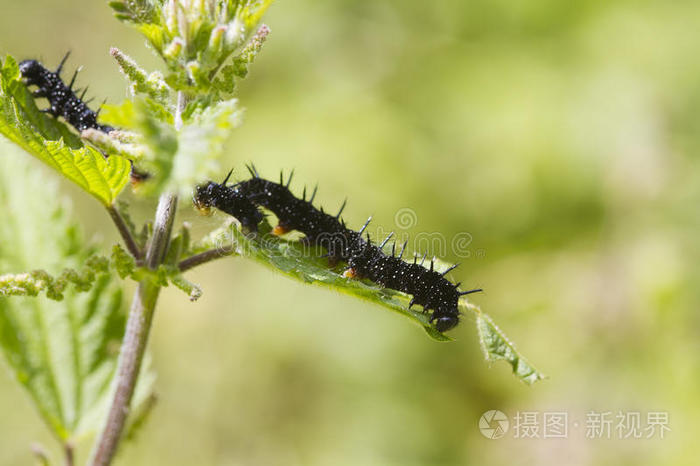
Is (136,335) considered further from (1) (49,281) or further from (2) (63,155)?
(2) (63,155)

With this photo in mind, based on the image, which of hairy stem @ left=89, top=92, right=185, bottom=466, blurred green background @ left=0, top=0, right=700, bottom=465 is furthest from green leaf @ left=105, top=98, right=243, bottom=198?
blurred green background @ left=0, top=0, right=700, bottom=465

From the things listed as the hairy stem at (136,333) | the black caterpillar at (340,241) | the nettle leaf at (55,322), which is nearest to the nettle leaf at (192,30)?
the hairy stem at (136,333)

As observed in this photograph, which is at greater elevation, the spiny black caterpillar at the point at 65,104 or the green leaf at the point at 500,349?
the spiny black caterpillar at the point at 65,104

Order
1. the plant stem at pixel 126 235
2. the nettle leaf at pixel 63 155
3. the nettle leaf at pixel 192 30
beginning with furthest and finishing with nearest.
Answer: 1. the plant stem at pixel 126 235
2. the nettle leaf at pixel 63 155
3. the nettle leaf at pixel 192 30

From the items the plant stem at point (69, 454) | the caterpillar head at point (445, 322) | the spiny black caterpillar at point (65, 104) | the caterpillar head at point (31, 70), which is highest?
the caterpillar head at point (31, 70)

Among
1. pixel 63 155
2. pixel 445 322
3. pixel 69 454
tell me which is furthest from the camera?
pixel 69 454

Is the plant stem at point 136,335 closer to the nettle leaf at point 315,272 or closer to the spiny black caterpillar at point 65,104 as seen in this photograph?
the nettle leaf at point 315,272

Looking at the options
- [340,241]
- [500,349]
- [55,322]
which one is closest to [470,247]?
[340,241]
